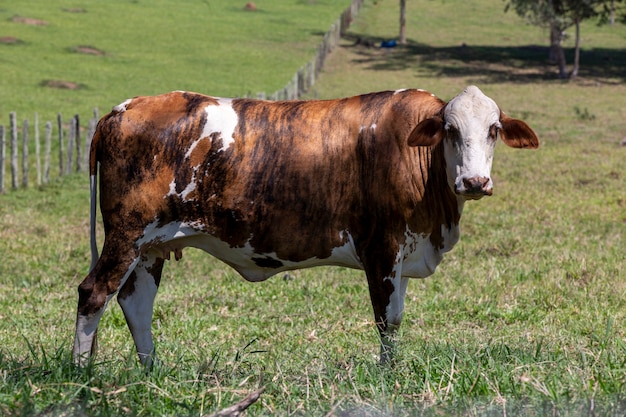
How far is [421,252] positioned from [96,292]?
2.19 m

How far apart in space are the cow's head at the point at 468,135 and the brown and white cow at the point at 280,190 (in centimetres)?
1

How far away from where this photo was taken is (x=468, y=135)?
Result: 20.2ft

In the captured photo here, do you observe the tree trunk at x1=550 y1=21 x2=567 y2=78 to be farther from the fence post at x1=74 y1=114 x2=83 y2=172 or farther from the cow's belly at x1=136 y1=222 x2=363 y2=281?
the cow's belly at x1=136 y1=222 x2=363 y2=281

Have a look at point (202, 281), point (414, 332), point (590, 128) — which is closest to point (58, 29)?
point (590, 128)

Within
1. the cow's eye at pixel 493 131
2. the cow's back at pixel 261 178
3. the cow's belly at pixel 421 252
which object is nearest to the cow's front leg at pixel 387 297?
the cow's belly at pixel 421 252

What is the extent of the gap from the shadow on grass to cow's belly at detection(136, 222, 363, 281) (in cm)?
3775

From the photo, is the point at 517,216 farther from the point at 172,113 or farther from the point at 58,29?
the point at 58,29

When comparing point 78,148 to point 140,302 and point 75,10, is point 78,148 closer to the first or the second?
point 140,302

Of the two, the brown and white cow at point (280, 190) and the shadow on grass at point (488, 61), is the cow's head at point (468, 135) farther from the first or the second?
the shadow on grass at point (488, 61)

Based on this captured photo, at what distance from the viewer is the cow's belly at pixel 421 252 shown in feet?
21.3

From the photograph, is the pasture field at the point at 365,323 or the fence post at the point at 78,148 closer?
the pasture field at the point at 365,323

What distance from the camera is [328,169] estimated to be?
6496 millimetres

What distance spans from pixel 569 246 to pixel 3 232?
790 cm

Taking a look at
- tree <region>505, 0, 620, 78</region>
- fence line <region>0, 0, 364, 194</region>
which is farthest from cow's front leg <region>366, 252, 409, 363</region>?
tree <region>505, 0, 620, 78</region>
